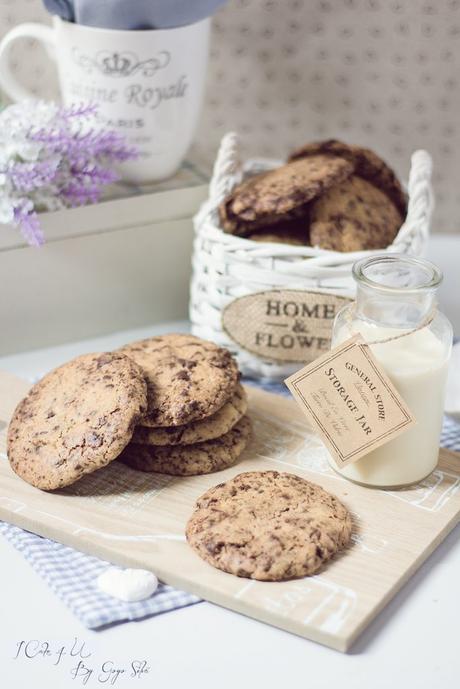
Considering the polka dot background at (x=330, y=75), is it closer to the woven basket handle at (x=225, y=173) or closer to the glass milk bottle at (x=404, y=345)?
the woven basket handle at (x=225, y=173)

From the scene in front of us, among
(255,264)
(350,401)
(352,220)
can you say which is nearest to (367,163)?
(352,220)

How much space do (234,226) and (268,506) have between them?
48 centimetres

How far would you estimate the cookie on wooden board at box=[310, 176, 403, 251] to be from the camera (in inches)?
52.7

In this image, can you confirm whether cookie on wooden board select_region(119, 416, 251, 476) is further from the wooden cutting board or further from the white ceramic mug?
the white ceramic mug

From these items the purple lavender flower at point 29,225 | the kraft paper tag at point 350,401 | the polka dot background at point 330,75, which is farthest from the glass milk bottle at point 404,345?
the polka dot background at point 330,75

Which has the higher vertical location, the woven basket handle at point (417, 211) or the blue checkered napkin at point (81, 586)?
the woven basket handle at point (417, 211)

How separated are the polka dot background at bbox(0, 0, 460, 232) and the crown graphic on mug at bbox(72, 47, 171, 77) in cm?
28

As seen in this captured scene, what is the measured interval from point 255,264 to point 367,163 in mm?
261

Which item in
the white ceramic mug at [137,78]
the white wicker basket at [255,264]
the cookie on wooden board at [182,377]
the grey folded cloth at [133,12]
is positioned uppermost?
the grey folded cloth at [133,12]

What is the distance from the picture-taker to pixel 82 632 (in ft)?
3.11

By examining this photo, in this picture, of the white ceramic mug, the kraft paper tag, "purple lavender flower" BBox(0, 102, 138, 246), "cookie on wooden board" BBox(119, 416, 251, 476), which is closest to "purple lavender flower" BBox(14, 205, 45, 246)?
"purple lavender flower" BBox(0, 102, 138, 246)

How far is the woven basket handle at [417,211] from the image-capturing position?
1.32 meters

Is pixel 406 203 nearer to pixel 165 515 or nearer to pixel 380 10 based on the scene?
pixel 380 10

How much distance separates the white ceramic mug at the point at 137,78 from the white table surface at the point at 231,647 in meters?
0.77
